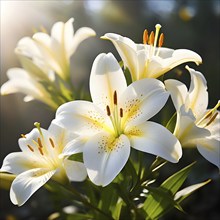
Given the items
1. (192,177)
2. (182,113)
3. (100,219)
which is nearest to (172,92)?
(182,113)

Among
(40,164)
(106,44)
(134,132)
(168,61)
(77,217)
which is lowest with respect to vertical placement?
(106,44)

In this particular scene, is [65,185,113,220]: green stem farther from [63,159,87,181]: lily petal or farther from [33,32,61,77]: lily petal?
[33,32,61,77]: lily petal

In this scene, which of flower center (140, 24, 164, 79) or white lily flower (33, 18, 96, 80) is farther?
white lily flower (33, 18, 96, 80)

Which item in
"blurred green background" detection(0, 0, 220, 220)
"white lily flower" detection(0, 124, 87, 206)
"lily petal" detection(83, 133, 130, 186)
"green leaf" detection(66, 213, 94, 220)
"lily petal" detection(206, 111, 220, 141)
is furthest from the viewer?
"blurred green background" detection(0, 0, 220, 220)

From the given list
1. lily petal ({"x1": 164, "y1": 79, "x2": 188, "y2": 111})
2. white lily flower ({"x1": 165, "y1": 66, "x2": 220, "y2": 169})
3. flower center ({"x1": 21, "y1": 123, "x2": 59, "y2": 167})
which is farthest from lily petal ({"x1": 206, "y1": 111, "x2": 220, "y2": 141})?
flower center ({"x1": 21, "y1": 123, "x2": 59, "y2": 167})

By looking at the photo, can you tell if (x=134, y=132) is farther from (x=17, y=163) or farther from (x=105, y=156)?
(x=17, y=163)

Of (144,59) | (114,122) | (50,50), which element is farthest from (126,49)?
(50,50)
